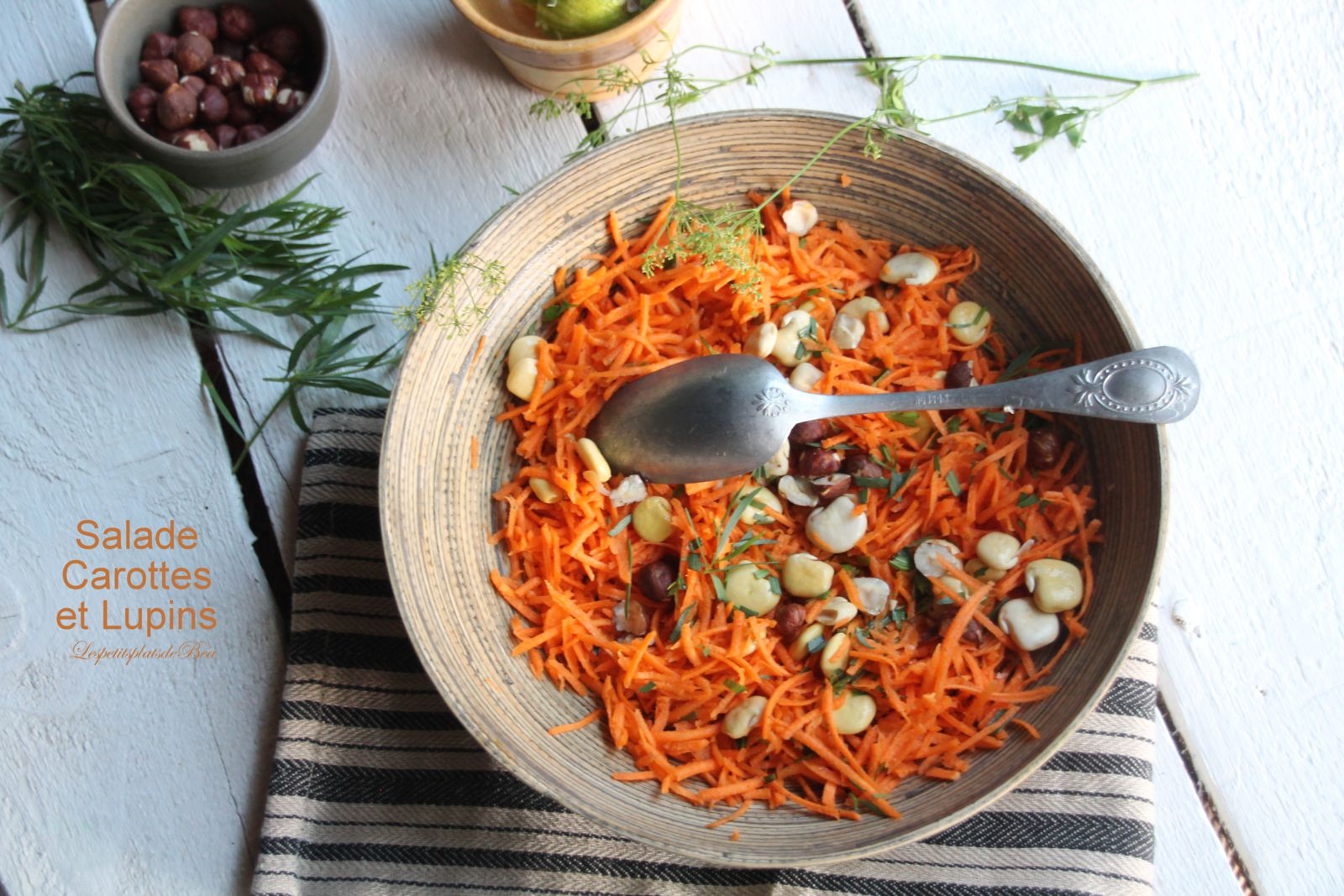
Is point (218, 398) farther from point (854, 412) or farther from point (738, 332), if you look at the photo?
point (854, 412)

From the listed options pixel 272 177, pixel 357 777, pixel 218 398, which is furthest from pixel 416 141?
pixel 357 777

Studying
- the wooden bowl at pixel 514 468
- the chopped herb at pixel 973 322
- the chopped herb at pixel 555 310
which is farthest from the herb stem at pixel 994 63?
the chopped herb at pixel 555 310

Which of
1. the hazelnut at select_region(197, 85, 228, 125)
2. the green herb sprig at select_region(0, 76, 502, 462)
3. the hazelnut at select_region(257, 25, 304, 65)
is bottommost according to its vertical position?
the green herb sprig at select_region(0, 76, 502, 462)

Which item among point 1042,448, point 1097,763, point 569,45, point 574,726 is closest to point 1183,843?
point 1097,763

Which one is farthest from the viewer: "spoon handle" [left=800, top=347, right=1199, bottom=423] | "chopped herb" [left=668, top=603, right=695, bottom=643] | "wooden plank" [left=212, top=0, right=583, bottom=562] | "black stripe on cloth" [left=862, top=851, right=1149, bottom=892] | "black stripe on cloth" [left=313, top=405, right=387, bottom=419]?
"wooden plank" [left=212, top=0, right=583, bottom=562]

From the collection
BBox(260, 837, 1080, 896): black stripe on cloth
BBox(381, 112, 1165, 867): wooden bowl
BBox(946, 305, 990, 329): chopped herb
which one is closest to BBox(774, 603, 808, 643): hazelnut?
BBox(381, 112, 1165, 867): wooden bowl

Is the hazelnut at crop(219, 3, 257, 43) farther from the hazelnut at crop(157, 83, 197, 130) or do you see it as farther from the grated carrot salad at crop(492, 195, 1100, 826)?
the grated carrot salad at crop(492, 195, 1100, 826)
